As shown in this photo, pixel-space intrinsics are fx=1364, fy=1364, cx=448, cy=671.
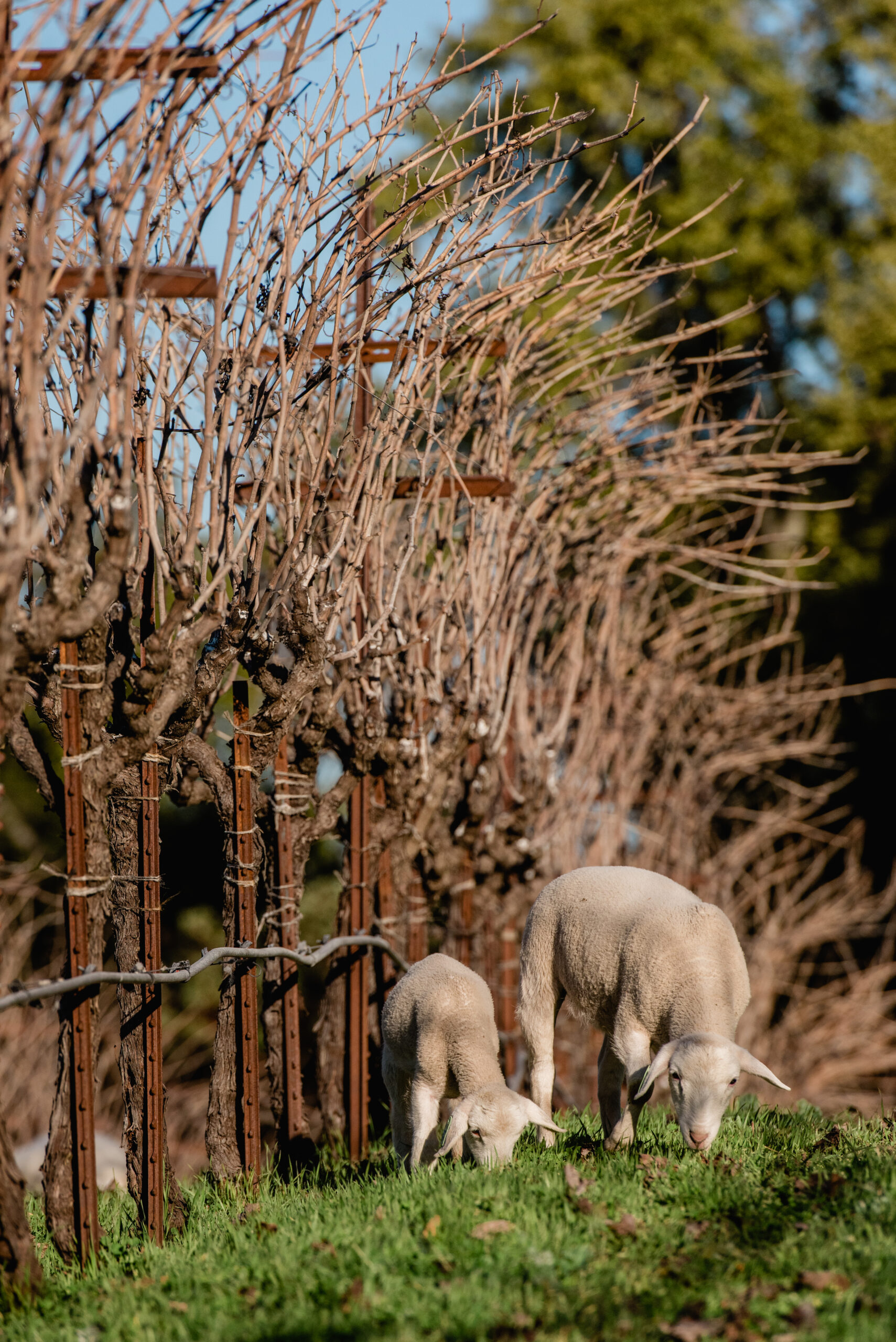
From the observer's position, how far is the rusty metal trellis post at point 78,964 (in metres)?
4.66

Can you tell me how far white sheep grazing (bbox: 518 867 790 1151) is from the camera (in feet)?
16.3

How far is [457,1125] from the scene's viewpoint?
532cm

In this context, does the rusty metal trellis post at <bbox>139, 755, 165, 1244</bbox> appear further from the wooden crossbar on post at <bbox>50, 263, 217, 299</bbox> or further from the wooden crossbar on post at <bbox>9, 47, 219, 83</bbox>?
the wooden crossbar on post at <bbox>9, 47, 219, 83</bbox>

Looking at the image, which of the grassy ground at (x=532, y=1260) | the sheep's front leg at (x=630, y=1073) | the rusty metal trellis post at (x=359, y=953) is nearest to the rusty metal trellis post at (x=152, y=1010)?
the grassy ground at (x=532, y=1260)

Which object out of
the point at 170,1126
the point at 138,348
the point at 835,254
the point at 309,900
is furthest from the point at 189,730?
the point at 835,254

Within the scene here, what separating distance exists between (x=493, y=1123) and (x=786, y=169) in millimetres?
18197

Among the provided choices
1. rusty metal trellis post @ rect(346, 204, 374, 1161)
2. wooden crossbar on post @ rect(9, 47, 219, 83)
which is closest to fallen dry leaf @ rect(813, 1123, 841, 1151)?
rusty metal trellis post @ rect(346, 204, 374, 1161)

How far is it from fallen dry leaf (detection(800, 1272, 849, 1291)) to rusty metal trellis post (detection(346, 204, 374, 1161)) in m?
3.46

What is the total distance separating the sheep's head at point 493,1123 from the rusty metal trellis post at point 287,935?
→ 141 centimetres

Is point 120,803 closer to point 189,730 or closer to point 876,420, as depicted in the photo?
point 189,730

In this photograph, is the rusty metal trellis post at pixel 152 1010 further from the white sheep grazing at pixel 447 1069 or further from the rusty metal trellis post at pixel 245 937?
the white sheep grazing at pixel 447 1069

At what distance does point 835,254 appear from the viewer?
20.4 m

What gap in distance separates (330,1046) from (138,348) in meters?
4.05

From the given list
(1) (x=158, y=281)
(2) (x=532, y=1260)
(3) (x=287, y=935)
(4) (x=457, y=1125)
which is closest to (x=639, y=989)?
(4) (x=457, y=1125)
